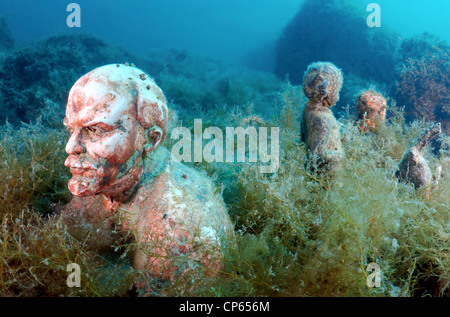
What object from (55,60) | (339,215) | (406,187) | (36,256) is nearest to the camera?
(36,256)

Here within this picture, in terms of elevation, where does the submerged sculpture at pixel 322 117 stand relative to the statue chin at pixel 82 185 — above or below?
above

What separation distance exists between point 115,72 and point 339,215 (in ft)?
7.34

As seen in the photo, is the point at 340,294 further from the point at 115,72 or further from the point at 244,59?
the point at 244,59

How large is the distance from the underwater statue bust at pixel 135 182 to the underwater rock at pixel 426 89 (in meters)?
10.5

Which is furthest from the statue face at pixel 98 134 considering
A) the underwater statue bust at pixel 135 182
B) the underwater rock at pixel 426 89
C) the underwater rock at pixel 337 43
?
the underwater rock at pixel 337 43

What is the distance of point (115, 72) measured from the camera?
2.36 m

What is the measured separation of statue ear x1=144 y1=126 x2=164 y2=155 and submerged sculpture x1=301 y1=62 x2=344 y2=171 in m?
1.90

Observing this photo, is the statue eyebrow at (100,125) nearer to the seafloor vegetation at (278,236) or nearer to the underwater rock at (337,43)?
the seafloor vegetation at (278,236)

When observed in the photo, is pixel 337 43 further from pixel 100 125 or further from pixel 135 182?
pixel 100 125

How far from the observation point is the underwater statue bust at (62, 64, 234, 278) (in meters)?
2.19

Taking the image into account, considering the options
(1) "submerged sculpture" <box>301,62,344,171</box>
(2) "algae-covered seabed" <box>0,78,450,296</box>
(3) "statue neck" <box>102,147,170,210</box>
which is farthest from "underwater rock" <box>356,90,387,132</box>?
(3) "statue neck" <box>102,147,170,210</box>

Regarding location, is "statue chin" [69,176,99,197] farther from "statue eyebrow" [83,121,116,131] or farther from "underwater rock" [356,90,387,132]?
"underwater rock" [356,90,387,132]

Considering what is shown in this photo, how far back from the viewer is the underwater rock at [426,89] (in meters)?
9.91
